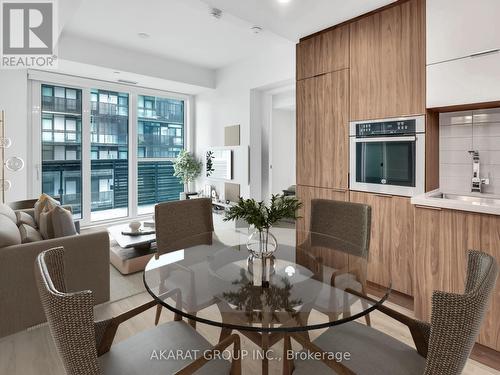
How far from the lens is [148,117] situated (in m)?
6.19

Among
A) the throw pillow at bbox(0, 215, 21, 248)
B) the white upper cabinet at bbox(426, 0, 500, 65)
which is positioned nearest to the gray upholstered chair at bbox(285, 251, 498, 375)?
the white upper cabinet at bbox(426, 0, 500, 65)

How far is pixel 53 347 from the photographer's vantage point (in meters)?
2.03

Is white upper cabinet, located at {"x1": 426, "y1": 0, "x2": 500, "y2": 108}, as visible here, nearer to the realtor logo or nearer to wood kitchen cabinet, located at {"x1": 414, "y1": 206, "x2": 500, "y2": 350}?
wood kitchen cabinet, located at {"x1": 414, "y1": 206, "x2": 500, "y2": 350}

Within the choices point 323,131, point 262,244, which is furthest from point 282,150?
point 262,244

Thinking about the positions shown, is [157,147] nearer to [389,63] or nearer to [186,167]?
[186,167]

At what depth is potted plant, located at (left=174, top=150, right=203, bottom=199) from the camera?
607cm

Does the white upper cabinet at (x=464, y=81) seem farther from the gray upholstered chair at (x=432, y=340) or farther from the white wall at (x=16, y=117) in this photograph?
the white wall at (x=16, y=117)

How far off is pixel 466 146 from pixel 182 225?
2409mm

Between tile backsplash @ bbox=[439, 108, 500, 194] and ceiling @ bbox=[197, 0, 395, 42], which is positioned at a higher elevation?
ceiling @ bbox=[197, 0, 395, 42]

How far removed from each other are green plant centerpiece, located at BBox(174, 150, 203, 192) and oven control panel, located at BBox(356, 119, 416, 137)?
3.93 metres

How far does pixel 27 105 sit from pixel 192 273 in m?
4.80

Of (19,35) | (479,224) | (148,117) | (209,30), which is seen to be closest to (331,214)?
(479,224)

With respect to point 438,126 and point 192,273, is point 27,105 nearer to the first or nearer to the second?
point 192,273

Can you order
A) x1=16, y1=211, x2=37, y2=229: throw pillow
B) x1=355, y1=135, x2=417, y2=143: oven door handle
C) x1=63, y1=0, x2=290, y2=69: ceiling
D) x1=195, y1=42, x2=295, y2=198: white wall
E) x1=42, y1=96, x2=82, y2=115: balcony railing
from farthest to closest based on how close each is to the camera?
x1=42, y1=96, x2=82, y2=115: balcony railing, x1=195, y1=42, x2=295, y2=198: white wall, x1=63, y1=0, x2=290, y2=69: ceiling, x1=16, y1=211, x2=37, y2=229: throw pillow, x1=355, y1=135, x2=417, y2=143: oven door handle
